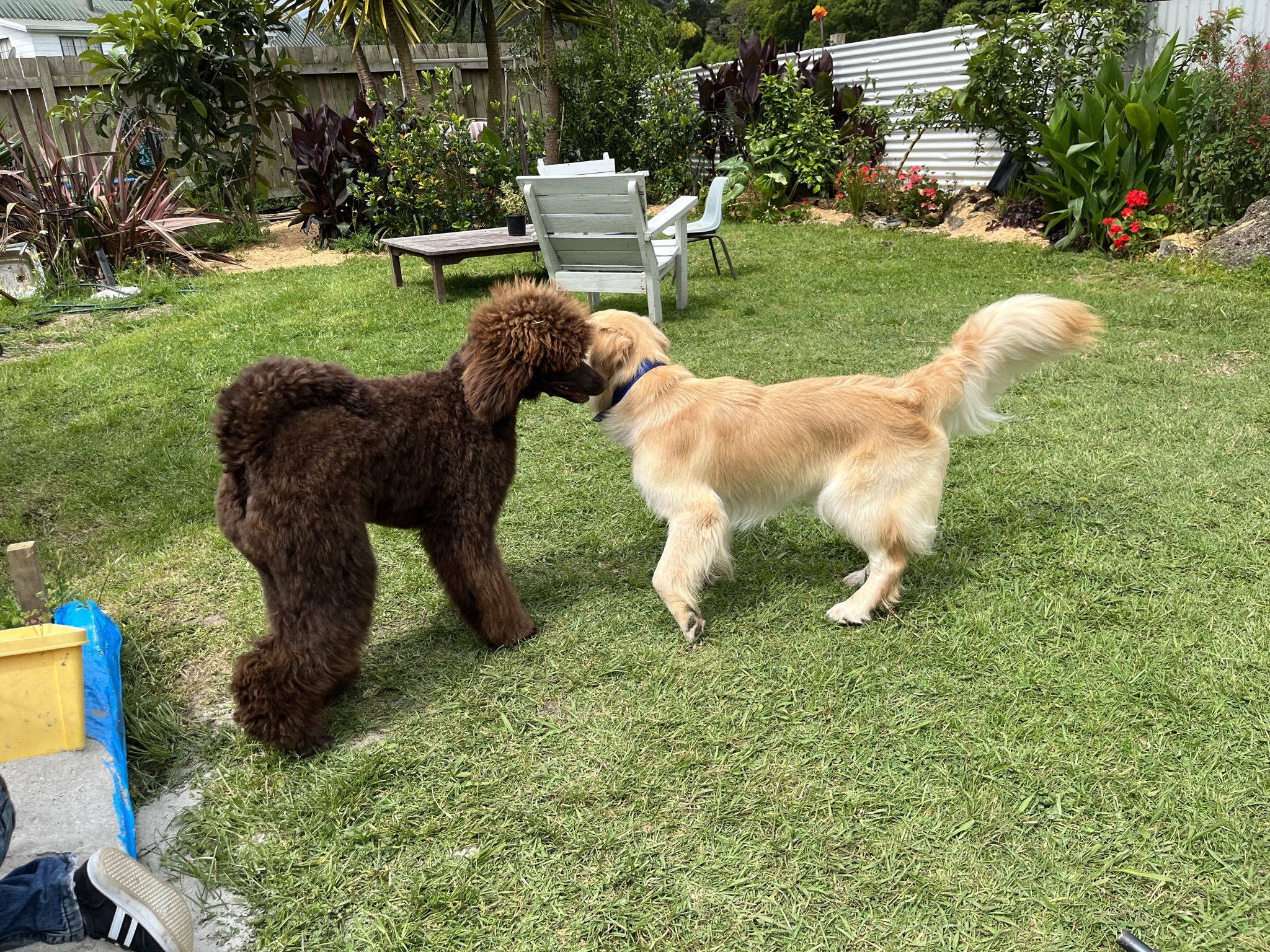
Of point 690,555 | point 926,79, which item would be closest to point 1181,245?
point 926,79

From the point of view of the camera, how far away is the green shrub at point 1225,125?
8.04 m

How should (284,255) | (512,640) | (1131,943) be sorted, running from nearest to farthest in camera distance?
1. (1131,943)
2. (512,640)
3. (284,255)

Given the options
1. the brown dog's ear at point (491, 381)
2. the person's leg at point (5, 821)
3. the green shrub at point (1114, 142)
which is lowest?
the person's leg at point (5, 821)

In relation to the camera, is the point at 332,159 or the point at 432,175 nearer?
the point at 432,175

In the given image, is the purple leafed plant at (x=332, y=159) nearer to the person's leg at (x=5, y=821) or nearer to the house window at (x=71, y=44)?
the person's leg at (x=5, y=821)

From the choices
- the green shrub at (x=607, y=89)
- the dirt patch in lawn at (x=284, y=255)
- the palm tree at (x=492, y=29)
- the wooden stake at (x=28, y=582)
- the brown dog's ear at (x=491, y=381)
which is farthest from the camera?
the green shrub at (x=607, y=89)

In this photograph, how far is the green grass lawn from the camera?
2.15 meters

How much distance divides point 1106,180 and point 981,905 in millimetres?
9157

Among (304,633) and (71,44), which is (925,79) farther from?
(71,44)

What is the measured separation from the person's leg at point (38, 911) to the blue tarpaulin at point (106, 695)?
0.33 meters

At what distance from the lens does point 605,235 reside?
733cm

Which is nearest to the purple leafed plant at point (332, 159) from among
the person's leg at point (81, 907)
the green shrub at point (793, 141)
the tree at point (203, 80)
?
the tree at point (203, 80)

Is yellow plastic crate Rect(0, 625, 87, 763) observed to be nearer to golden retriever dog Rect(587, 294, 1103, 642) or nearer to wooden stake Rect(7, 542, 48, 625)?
wooden stake Rect(7, 542, 48, 625)

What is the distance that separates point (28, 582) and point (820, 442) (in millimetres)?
2770
